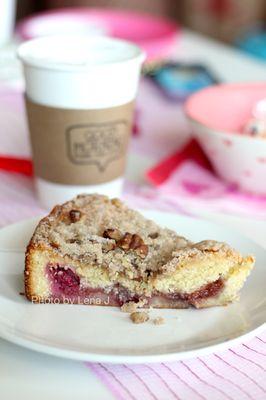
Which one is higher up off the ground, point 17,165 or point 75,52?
point 75,52

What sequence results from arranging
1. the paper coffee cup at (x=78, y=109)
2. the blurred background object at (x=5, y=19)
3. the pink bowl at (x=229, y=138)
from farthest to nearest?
1. the blurred background object at (x=5, y=19)
2. the pink bowl at (x=229, y=138)
3. the paper coffee cup at (x=78, y=109)

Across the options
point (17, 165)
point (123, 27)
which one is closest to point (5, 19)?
point (123, 27)

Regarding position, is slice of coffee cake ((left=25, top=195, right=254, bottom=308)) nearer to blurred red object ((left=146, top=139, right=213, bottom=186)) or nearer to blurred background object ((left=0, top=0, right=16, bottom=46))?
blurred red object ((left=146, top=139, right=213, bottom=186))

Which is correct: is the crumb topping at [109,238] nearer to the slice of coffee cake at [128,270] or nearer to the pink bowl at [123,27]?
the slice of coffee cake at [128,270]

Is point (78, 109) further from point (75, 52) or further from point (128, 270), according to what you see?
point (128, 270)

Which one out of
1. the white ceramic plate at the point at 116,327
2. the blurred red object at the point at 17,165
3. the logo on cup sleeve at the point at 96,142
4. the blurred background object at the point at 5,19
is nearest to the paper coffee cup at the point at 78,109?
the logo on cup sleeve at the point at 96,142
